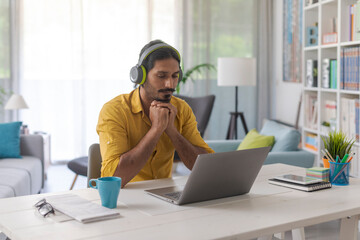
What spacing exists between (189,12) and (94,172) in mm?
4130

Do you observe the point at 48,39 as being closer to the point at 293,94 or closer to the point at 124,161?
the point at 293,94

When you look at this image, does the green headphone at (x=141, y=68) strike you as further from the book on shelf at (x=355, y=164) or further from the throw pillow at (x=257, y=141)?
the book on shelf at (x=355, y=164)

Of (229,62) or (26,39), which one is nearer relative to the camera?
(229,62)

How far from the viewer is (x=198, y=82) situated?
605 centimetres

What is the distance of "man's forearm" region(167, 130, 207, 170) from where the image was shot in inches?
81.4

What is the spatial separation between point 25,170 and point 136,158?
221cm

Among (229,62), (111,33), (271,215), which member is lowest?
(271,215)

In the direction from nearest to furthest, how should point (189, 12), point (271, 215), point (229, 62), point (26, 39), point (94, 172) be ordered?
point (271, 215) < point (94, 172) < point (229, 62) < point (26, 39) < point (189, 12)

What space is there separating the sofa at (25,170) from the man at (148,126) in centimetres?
141

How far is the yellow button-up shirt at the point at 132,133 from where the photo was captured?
1.93 meters

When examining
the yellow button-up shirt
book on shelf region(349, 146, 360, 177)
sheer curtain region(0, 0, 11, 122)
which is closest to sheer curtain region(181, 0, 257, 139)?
sheer curtain region(0, 0, 11, 122)

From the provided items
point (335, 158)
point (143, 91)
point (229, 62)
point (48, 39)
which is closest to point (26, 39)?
point (48, 39)

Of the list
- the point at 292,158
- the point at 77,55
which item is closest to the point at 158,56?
the point at 292,158

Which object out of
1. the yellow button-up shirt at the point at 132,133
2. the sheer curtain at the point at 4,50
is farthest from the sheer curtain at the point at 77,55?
the yellow button-up shirt at the point at 132,133
